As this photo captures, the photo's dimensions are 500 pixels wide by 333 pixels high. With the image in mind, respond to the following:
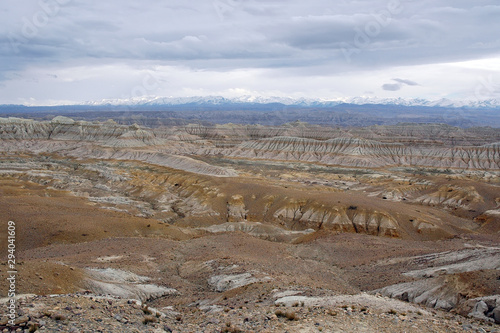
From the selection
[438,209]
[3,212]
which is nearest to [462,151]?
[438,209]

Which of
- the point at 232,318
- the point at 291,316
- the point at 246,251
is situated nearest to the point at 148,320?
the point at 232,318

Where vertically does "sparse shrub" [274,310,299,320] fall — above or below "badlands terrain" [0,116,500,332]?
above

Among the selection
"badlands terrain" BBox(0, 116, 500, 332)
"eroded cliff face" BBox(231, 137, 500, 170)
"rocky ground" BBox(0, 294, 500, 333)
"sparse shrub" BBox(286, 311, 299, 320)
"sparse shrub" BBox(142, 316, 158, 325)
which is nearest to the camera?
"rocky ground" BBox(0, 294, 500, 333)

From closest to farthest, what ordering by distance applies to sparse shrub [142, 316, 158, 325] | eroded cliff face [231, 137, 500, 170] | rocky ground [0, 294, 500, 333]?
rocky ground [0, 294, 500, 333] < sparse shrub [142, 316, 158, 325] < eroded cliff face [231, 137, 500, 170]

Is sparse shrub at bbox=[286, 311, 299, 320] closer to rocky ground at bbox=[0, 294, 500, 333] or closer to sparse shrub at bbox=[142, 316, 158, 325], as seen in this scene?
rocky ground at bbox=[0, 294, 500, 333]

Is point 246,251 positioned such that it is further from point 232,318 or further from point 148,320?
point 148,320

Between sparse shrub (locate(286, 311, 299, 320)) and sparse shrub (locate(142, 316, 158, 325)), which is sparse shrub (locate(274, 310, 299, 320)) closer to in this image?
sparse shrub (locate(286, 311, 299, 320))

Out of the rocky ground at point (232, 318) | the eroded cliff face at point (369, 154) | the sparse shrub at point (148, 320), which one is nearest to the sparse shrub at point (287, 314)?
the rocky ground at point (232, 318)

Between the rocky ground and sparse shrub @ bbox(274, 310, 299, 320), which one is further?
sparse shrub @ bbox(274, 310, 299, 320)

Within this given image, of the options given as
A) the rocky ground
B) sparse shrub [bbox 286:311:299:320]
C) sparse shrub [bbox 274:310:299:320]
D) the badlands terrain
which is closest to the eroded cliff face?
the badlands terrain
